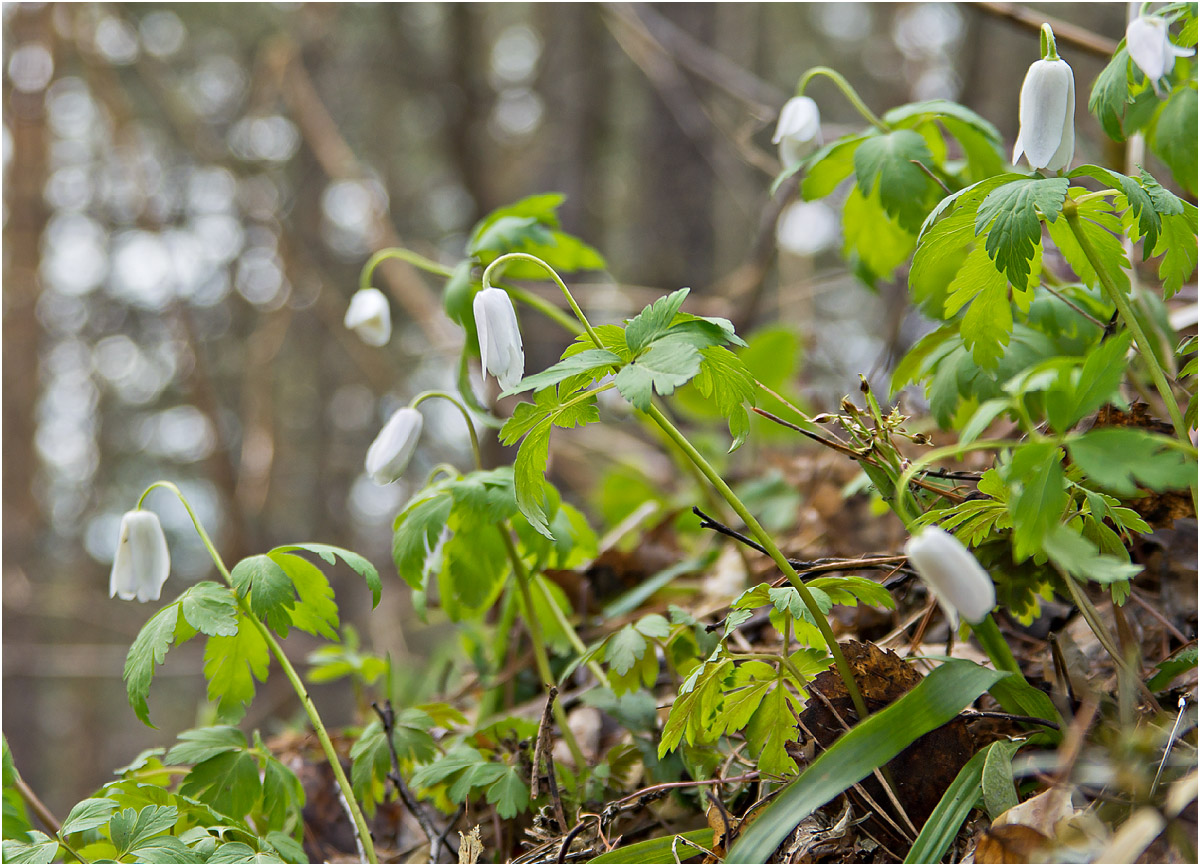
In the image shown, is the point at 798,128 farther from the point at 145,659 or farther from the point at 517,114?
the point at 517,114

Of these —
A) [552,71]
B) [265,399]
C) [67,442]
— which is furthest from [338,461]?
[552,71]

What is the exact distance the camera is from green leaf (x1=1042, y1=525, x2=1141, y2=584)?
68 cm

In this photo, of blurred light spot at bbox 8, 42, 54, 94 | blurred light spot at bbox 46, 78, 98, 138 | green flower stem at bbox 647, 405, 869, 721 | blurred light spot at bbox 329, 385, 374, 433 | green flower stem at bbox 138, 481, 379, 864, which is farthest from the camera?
blurred light spot at bbox 329, 385, 374, 433

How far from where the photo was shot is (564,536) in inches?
51.1

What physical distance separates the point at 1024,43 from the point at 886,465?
8.23 metres

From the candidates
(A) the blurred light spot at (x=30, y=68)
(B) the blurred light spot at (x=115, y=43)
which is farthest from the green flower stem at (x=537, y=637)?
(B) the blurred light spot at (x=115, y=43)

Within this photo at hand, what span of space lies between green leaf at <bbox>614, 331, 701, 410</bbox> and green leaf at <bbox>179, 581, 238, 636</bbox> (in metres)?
0.60

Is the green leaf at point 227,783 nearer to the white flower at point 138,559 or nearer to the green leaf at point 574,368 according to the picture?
the white flower at point 138,559

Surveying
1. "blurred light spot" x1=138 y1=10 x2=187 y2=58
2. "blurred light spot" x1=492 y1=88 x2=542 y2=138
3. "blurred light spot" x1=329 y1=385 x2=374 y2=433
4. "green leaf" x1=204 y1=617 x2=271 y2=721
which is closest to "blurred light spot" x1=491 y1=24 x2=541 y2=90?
"blurred light spot" x1=492 y1=88 x2=542 y2=138

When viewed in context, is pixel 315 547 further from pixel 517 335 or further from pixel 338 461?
pixel 338 461

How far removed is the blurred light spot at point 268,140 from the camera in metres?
6.91

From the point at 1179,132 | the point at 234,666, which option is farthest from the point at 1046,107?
the point at 234,666

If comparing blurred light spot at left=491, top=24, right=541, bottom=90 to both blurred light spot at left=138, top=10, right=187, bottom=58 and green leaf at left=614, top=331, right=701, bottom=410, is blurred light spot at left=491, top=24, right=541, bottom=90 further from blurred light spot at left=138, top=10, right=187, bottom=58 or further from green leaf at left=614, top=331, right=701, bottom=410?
green leaf at left=614, top=331, right=701, bottom=410

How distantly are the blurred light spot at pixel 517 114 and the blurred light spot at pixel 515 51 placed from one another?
314 millimetres
